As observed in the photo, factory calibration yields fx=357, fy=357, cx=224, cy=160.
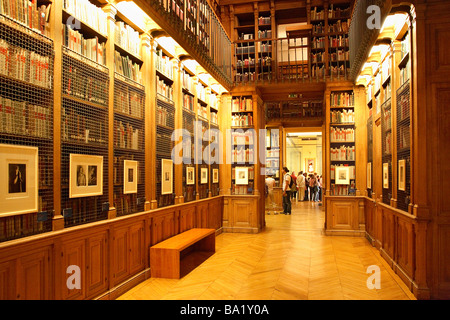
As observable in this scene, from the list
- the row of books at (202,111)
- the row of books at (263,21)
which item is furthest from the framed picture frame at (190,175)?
the row of books at (263,21)

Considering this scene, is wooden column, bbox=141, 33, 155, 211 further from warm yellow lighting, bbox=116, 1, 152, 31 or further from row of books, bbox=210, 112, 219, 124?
row of books, bbox=210, 112, 219, 124

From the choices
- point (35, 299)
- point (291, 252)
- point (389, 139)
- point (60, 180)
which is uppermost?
point (389, 139)

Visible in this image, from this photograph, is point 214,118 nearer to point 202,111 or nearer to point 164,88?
point 202,111

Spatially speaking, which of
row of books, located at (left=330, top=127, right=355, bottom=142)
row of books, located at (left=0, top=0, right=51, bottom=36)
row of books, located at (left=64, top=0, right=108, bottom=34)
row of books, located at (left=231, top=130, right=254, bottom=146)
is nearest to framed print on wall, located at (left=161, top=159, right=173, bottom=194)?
row of books, located at (left=64, top=0, right=108, bottom=34)

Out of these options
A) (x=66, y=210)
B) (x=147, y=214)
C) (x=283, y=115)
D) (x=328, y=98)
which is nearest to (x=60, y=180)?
(x=66, y=210)

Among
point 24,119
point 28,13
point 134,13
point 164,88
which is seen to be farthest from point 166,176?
point 28,13

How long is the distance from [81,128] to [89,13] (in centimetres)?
118

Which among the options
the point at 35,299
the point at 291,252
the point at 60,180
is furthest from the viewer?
the point at 291,252

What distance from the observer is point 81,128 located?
342 cm

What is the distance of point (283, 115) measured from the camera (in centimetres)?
1346

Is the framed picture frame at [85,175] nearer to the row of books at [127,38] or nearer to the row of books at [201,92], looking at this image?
the row of books at [127,38]

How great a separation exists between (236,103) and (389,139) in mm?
3848
